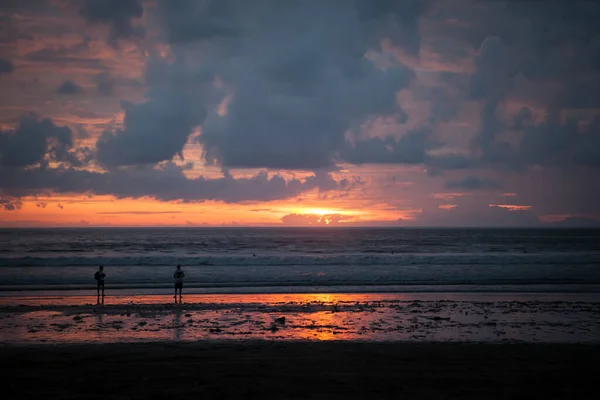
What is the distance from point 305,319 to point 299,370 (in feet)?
25.5

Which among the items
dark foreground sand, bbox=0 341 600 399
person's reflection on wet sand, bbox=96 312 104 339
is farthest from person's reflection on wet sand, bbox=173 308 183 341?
person's reflection on wet sand, bbox=96 312 104 339

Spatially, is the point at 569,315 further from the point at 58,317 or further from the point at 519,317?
the point at 58,317

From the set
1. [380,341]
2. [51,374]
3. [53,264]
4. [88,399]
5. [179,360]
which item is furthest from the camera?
[53,264]

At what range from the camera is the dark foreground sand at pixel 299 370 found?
406 inches

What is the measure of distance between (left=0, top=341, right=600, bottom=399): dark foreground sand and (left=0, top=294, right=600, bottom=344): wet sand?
5.01 feet

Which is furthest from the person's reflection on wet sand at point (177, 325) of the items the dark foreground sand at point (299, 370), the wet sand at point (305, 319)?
the dark foreground sand at point (299, 370)

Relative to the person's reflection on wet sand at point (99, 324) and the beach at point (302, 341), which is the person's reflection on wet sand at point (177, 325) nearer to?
the beach at point (302, 341)

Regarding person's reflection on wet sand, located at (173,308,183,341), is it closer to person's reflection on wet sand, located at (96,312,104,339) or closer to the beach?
the beach

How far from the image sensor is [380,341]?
15.3 m

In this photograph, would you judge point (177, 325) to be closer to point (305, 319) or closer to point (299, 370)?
point (305, 319)

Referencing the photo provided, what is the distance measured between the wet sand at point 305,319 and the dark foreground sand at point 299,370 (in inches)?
60.2

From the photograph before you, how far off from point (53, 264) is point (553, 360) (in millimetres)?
53330

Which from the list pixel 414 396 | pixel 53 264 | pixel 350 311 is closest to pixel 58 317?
pixel 350 311

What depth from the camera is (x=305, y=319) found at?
1962cm
